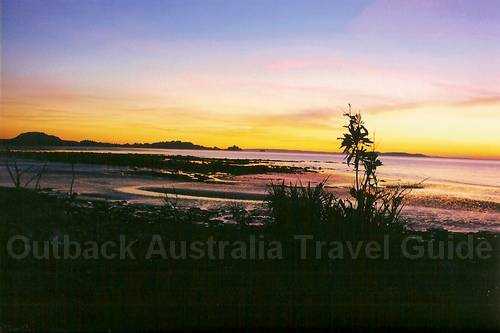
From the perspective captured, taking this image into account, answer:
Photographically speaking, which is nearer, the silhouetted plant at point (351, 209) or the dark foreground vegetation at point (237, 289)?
the dark foreground vegetation at point (237, 289)

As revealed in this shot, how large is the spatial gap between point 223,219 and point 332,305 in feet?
28.8

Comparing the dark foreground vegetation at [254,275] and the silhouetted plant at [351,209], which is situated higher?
the silhouetted plant at [351,209]

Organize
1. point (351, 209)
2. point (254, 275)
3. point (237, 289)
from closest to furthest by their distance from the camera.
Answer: point (237, 289)
point (254, 275)
point (351, 209)

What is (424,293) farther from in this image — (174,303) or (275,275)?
(174,303)

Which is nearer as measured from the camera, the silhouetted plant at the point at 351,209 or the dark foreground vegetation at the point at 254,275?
the dark foreground vegetation at the point at 254,275

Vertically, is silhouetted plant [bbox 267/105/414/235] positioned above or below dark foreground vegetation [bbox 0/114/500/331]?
above

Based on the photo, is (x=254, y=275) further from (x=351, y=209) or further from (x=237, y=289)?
(x=351, y=209)

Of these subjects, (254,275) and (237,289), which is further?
(254,275)

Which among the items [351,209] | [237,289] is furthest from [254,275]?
[351,209]

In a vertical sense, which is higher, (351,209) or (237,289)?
(351,209)

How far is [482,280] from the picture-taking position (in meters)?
7.11

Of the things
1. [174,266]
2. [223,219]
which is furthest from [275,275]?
[223,219]

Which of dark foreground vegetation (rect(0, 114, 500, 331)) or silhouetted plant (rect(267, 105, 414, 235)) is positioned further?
silhouetted plant (rect(267, 105, 414, 235))

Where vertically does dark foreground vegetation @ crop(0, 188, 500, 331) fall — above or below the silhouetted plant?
below
